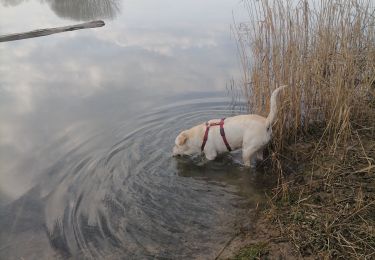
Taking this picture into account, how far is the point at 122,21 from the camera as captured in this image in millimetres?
16344

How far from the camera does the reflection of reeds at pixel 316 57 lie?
215 inches

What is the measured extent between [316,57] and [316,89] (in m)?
0.55

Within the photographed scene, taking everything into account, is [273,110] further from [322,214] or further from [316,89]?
[322,214]

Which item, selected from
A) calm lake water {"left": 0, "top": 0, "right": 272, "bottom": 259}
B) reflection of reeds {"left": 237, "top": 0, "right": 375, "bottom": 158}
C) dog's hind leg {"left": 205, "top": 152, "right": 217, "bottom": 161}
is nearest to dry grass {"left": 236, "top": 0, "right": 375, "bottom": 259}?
reflection of reeds {"left": 237, "top": 0, "right": 375, "bottom": 158}

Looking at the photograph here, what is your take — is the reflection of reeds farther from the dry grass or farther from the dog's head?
the dog's head

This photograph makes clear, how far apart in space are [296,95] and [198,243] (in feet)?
9.73

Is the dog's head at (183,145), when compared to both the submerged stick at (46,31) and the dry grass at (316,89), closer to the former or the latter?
the dry grass at (316,89)

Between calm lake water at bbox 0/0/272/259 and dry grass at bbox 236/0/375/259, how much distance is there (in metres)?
0.79

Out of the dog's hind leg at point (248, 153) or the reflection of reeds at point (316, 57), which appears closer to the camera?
the reflection of reeds at point (316, 57)

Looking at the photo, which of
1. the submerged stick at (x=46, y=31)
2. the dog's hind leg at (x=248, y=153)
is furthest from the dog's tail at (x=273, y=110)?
the submerged stick at (x=46, y=31)

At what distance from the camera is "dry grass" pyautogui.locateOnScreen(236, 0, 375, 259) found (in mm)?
4711

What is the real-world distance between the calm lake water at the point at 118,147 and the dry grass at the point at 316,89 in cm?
79

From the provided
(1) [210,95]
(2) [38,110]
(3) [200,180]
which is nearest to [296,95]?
(3) [200,180]

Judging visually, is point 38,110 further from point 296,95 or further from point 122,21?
point 122,21
